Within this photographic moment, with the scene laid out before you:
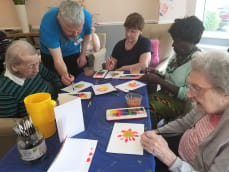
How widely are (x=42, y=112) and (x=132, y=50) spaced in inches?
61.0

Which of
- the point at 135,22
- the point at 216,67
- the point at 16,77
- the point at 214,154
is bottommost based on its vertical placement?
the point at 214,154

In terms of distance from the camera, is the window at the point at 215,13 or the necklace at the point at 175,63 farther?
the window at the point at 215,13

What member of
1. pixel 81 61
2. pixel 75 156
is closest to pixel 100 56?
pixel 81 61

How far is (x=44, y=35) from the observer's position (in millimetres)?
1775

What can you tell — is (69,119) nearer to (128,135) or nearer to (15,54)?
(128,135)

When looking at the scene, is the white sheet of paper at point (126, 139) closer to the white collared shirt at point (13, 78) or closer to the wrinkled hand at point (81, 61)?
the white collared shirt at point (13, 78)

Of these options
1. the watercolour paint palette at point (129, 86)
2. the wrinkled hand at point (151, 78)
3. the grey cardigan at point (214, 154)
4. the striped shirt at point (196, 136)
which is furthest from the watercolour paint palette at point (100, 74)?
the grey cardigan at point (214, 154)

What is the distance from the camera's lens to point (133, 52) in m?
2.26

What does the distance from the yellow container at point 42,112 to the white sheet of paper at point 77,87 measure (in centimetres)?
56

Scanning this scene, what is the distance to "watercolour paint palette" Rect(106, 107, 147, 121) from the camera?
1154mm

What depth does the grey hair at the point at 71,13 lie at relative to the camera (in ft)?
5.04

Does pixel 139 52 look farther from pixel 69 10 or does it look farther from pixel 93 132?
pixel 93 132

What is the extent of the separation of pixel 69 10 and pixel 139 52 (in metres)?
1.01

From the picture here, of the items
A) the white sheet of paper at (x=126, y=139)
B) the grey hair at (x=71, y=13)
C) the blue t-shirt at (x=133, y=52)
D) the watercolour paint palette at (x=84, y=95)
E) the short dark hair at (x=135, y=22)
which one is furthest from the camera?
the blue t-shirt at (x=133, y=52)
